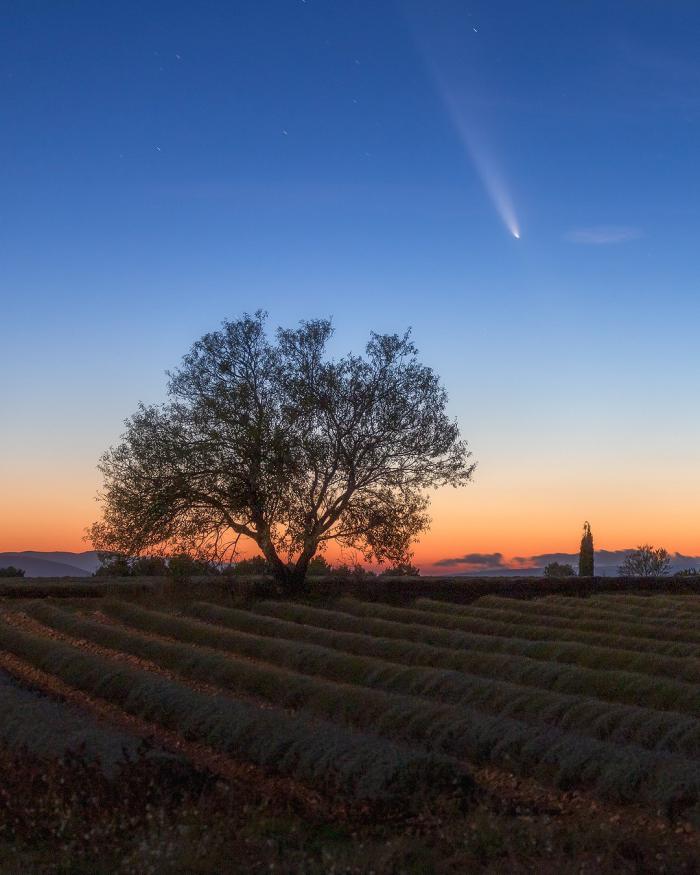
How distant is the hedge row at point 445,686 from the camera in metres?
13.2

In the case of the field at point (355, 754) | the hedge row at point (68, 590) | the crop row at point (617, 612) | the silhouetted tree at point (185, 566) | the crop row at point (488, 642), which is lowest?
the field at point (355, 754)

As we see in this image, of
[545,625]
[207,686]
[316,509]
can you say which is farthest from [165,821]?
[316,509]

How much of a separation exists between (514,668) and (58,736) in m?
9.28

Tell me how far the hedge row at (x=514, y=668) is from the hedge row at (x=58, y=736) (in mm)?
8228

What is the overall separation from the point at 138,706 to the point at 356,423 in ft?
60.4

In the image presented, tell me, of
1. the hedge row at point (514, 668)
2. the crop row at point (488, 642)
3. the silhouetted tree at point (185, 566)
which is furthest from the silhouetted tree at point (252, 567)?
the hedge row at point (514, 668)

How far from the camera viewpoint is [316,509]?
33094 millimetres

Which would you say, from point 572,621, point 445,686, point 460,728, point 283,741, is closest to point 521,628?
point 572,621

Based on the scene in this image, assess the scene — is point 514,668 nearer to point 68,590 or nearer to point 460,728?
point 460,728

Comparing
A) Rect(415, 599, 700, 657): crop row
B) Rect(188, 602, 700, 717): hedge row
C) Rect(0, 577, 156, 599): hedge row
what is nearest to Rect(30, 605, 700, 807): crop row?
Rect(188, 602, 700, 717): hedge row

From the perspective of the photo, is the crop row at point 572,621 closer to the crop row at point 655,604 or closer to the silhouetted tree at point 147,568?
the crop row at point 655,604

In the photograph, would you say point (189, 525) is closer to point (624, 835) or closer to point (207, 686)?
point (207, 686)

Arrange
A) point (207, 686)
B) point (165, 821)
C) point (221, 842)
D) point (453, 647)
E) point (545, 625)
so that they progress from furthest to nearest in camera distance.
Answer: point (545, 625) < point (453, 647) < point (207, 686) < point (165, 821) < point (221, 842)

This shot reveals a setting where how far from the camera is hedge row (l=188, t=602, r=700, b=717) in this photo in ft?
52.1
